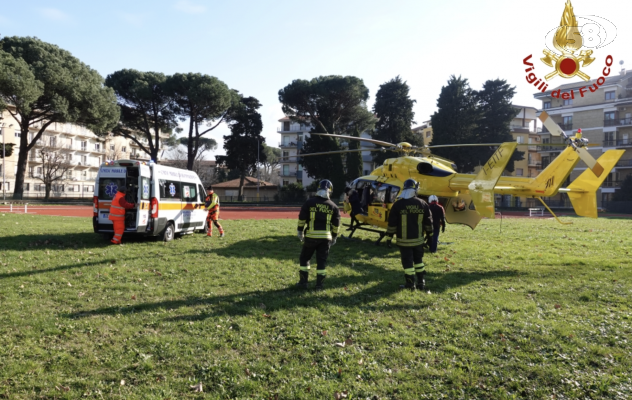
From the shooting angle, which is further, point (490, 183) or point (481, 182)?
point (481, 182)

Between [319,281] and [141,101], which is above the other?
[141,101]

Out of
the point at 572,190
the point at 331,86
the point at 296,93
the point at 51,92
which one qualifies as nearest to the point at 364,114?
the point at 331,86

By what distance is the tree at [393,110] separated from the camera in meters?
54.5

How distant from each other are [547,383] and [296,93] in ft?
182

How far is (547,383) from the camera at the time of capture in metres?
4.30

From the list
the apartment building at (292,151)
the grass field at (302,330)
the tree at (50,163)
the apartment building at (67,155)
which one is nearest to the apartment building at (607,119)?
the apartment building at (292,151)

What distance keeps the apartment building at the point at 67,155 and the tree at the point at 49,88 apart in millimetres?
20010

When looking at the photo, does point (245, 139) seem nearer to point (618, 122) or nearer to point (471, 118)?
point (471, 118)

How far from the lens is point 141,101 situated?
4988 cm

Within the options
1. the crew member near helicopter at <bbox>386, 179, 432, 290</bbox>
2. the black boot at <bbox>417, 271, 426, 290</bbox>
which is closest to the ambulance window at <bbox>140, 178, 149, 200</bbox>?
the crew member near helicopter at <bbox>386, 179, 432, 290</bbox>

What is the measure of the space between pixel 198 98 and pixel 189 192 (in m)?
38.6

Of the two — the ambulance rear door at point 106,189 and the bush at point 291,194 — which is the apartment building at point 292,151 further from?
the ambulance rear door at point 106,189

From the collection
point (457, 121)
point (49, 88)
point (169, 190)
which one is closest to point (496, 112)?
point (457, 121)

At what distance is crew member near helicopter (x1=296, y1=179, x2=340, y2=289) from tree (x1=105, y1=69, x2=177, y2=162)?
45173mm
